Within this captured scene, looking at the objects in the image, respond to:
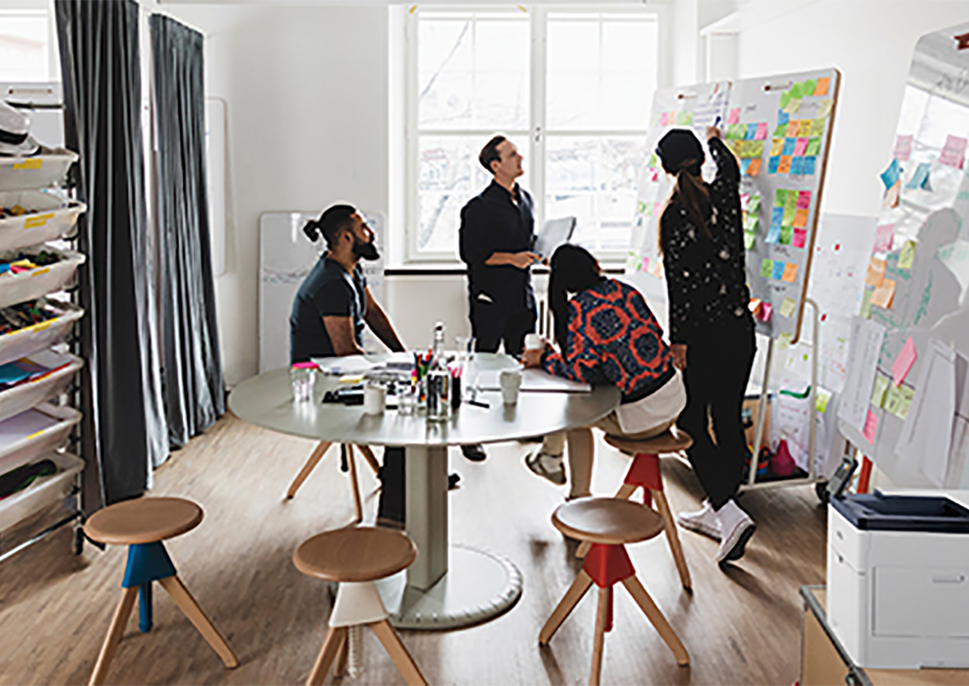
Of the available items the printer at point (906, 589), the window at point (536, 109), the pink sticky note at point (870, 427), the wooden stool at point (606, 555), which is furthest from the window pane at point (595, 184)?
the printer at point (906, 589)

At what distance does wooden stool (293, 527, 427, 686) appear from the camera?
8.29 ft

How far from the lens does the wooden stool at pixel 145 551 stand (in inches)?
108

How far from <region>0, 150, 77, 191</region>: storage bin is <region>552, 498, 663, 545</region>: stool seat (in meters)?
2.17

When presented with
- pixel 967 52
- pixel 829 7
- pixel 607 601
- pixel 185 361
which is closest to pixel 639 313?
pixel 607 601

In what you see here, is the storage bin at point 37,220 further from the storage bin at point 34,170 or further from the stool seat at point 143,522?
the stool seat at point 143,522

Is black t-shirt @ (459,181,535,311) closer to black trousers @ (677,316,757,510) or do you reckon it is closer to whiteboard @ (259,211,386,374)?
whiteboard @ (259,211,386,374)

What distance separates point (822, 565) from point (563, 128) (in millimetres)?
3780

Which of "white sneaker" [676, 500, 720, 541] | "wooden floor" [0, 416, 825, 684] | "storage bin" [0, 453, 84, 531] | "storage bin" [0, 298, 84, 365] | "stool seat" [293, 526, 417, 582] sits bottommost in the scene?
"wooden floor" [0, 416, 825, 684]

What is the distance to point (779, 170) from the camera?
156 inches

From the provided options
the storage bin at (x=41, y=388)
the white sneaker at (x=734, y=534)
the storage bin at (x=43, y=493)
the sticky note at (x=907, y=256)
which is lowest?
the white sneaker at (x=734, y=534)

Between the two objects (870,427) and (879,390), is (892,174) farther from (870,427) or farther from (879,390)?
(870,427)

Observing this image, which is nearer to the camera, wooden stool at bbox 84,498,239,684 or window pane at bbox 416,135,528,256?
wooden stool at bbox 84,498,239,684

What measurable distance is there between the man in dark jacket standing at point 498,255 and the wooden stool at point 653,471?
5.56 ft

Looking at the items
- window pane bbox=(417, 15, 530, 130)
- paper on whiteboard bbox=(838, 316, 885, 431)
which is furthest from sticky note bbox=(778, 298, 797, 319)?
window pane bbox=(417, 15, 530, 130)
